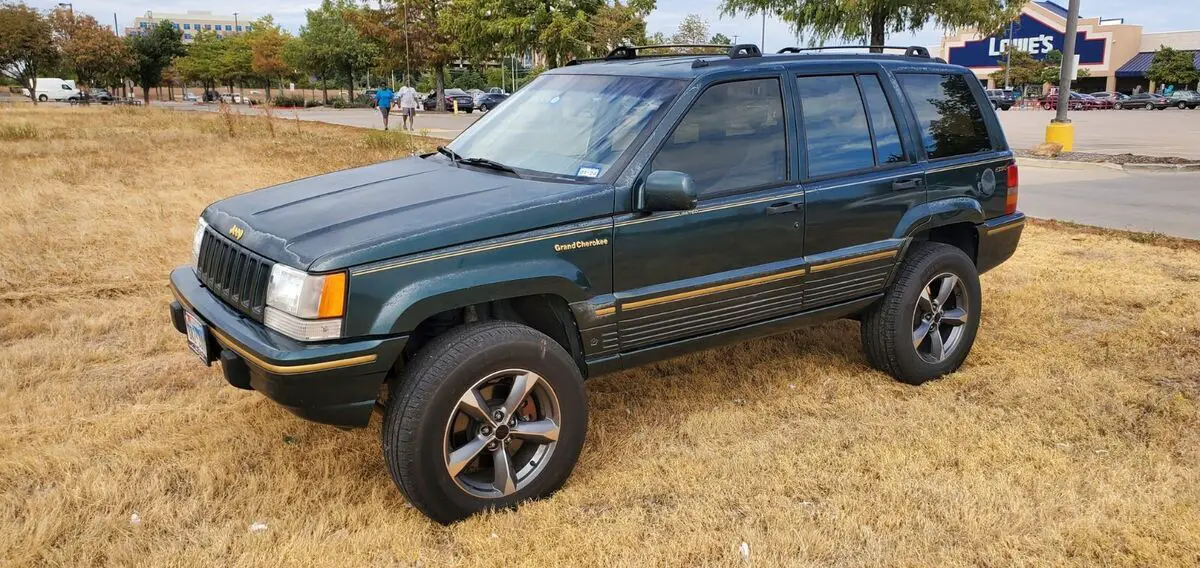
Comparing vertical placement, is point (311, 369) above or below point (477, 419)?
above

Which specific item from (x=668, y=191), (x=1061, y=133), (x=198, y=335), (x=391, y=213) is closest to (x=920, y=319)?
(x=668, y=191)

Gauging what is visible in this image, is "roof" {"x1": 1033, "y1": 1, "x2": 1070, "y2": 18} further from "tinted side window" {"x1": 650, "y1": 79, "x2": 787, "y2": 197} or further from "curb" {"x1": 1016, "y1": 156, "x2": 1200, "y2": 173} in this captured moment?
"tinted side window" {"x1": 650, "y1": 79, "x2": 787, "y2": 197}

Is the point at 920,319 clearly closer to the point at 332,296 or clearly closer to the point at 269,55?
the point at 332,296

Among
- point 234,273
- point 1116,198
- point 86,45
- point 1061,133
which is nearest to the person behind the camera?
point 234,273

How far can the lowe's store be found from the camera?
69938 mm

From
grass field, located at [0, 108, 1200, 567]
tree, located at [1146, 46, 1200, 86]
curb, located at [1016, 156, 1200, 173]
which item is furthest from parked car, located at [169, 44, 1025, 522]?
tree, located at [1146, 46, 1200, 86]

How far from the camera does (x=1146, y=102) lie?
5141 centimetres

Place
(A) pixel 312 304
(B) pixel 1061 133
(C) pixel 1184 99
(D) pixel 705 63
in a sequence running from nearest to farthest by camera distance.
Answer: (A) pixel 312 304, (D) pixel 705 63, (B) pixel 1061 133, (C) pixel 1184 99

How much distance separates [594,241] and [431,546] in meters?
1.33

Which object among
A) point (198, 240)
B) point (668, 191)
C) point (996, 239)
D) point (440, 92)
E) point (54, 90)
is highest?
point (54, 90)

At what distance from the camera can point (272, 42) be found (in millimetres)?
66250

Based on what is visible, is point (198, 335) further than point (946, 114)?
No

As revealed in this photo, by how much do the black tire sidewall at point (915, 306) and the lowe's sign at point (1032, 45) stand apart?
75.3 meters

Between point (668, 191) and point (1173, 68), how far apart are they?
74420 millimetres
